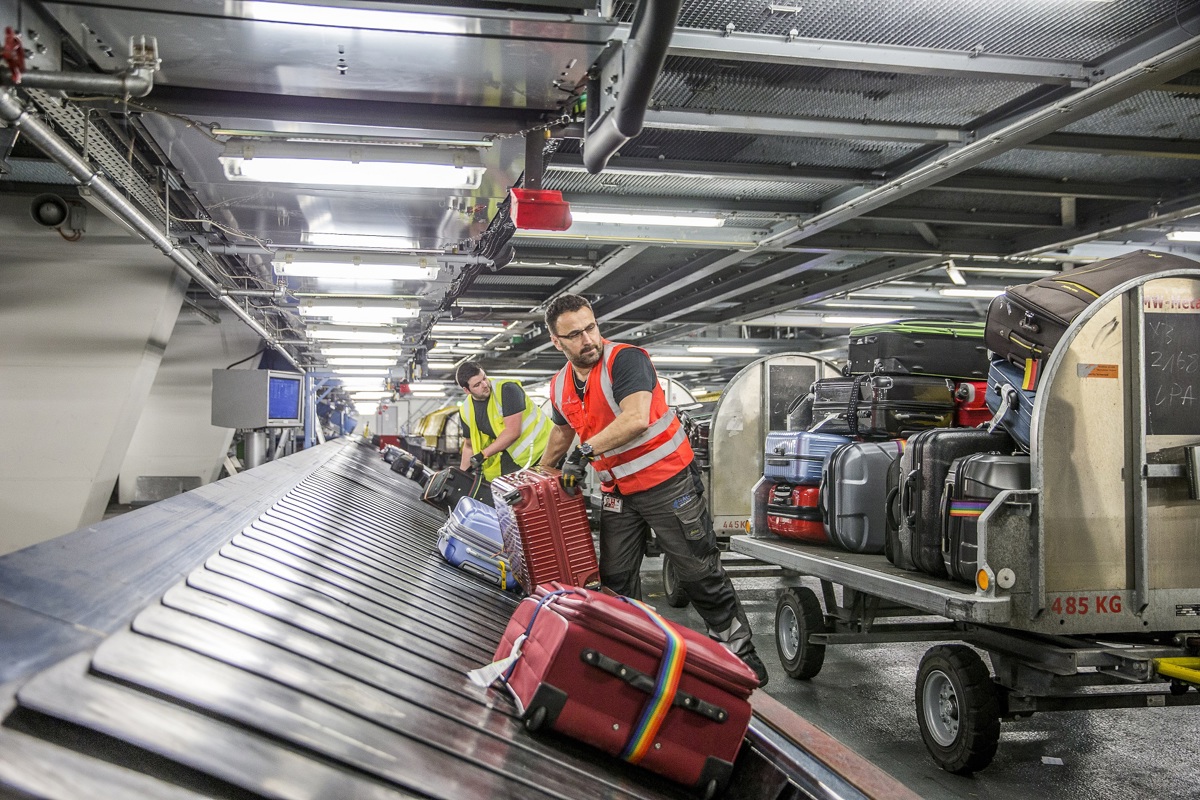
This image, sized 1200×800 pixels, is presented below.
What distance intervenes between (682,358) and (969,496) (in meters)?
14.4

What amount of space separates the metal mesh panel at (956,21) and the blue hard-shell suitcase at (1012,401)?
1.64m

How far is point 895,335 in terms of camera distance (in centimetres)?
576

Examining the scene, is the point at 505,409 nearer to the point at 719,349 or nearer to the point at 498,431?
the point at 498,431

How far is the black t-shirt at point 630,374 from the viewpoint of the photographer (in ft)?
13.4

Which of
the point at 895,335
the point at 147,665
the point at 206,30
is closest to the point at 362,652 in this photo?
the point at 147,665

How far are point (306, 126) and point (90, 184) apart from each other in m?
1.59

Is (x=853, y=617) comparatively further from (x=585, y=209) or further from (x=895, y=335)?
(x=585, y=209)

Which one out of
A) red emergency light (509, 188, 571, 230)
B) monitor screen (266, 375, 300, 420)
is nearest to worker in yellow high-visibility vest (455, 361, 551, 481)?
red emergency light (509, 188, 571, 230)

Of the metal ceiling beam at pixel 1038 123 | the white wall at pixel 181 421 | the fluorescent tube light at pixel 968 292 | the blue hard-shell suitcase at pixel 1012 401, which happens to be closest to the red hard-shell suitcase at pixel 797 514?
the blue hard-shell suitcase at pixel 1012 401

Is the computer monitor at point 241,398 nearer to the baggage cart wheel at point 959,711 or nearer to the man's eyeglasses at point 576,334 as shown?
the man's eyeglasses at point 576,334

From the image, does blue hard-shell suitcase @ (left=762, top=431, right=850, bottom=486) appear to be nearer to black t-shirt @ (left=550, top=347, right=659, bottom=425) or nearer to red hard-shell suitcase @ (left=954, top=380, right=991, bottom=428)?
red hard-shell suitcase @ (left=954, top=380, right=991, bottom=428)

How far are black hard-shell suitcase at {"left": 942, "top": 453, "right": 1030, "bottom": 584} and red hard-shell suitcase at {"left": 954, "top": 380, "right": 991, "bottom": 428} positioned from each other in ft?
5.93

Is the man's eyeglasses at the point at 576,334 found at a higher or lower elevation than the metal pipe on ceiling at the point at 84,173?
lower

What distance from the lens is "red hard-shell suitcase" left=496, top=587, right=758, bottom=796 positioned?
2.29 metres
